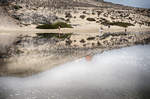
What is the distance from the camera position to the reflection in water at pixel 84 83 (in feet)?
49.0

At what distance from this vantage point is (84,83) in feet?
56.0

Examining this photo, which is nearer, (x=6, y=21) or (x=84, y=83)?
(x=84, y=83)

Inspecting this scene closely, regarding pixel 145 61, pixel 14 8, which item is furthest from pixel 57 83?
pixel 14 8

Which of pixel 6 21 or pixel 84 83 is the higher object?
pixel 6 21

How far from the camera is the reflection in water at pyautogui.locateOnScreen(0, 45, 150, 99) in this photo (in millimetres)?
14923

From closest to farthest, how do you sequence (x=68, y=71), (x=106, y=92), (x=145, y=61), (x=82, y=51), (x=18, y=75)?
1. (x=106, y=92)
2. (x=18, y=75)
3. (x=68, y=71)
4. (x=145, y=61)
5. (x=82, y=51)

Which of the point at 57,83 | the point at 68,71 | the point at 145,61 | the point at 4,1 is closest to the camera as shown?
the point at 57,83

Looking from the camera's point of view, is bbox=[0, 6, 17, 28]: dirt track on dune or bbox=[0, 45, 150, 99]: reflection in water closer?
bbox=[0, 45, 150, 99]: reflection in water

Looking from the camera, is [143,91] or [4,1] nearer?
[143,91]

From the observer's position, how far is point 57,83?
16.8m

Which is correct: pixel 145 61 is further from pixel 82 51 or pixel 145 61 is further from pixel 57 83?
pixel 57 83

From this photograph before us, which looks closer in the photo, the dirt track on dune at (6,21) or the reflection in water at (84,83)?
the reflection in water at (84,83)

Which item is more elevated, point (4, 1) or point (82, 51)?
point (4, 1)

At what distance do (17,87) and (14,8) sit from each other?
47314 millimetres
